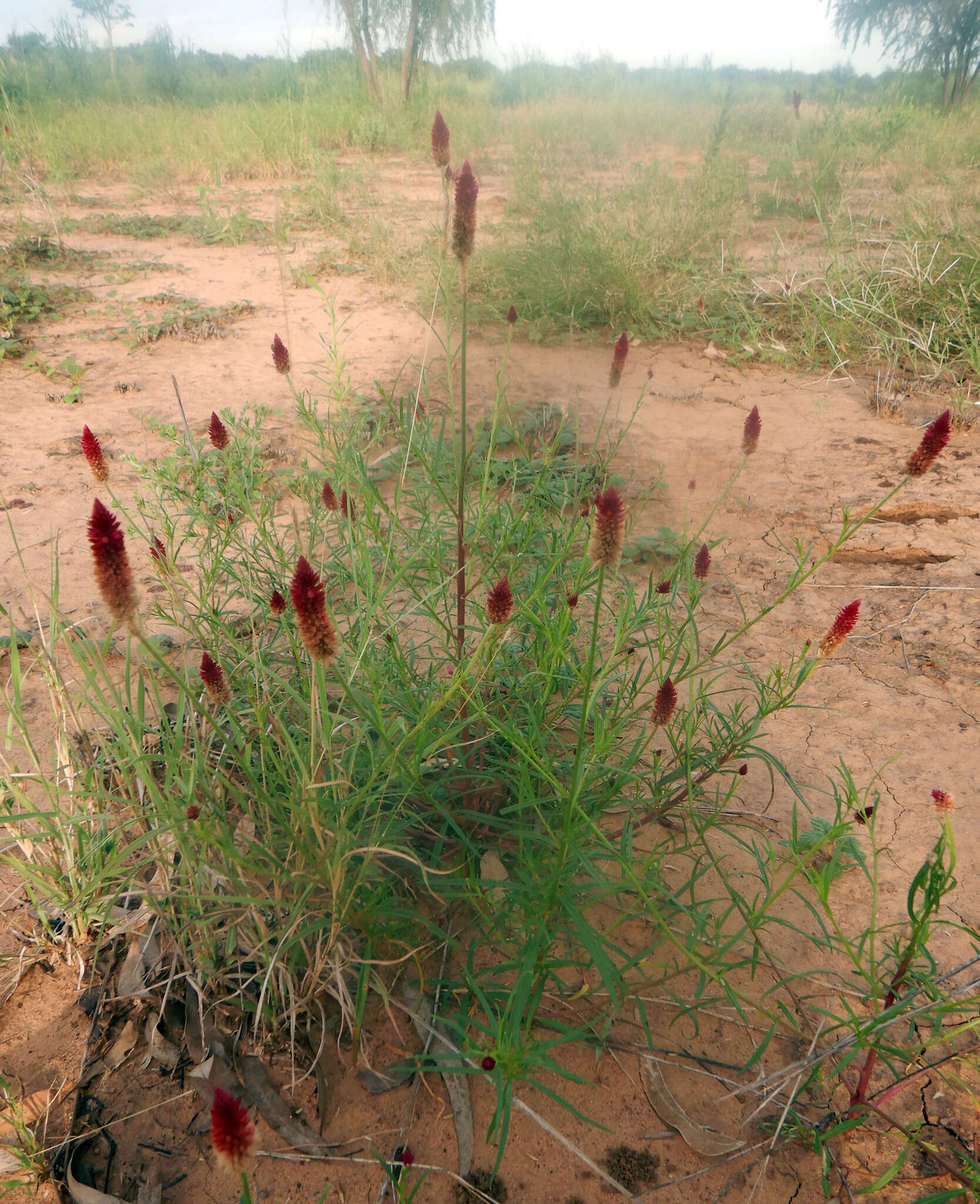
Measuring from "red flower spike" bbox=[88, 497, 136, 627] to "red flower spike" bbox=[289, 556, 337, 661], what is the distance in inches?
8.7

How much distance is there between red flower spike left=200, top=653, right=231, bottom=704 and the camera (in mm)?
1222

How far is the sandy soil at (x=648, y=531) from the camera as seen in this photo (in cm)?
122

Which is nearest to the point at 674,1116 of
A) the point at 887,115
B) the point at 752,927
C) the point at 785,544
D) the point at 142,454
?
the point at 752,927

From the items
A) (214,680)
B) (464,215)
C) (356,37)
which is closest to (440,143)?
(464,215)

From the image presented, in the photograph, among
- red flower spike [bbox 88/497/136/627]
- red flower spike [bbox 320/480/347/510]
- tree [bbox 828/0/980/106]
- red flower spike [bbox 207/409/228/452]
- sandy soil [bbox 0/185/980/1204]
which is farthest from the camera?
tree [bbox 828/0/980/106]

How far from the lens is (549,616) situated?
1964 millimetres

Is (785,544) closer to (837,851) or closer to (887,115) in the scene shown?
(837,851)

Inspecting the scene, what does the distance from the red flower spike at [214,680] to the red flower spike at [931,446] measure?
1.39 metres

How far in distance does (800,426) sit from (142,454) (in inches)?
140

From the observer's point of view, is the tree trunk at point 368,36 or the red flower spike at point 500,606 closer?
the red flower spike at point 500,606


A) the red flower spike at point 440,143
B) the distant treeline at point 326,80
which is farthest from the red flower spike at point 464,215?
the distant treeline at point 326,80

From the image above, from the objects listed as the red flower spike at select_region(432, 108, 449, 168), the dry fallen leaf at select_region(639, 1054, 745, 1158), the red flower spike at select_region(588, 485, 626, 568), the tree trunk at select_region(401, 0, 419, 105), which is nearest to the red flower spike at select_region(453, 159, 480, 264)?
the red flower spike at select_region(432, 108, 449, 168)

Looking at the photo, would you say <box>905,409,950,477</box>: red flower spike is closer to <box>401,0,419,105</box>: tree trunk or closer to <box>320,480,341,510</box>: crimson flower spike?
<box>320,480,341,510</box>: crimson flower spike

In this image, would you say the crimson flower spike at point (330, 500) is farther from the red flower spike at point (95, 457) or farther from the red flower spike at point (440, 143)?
the red flower spike at point (440, 143)
